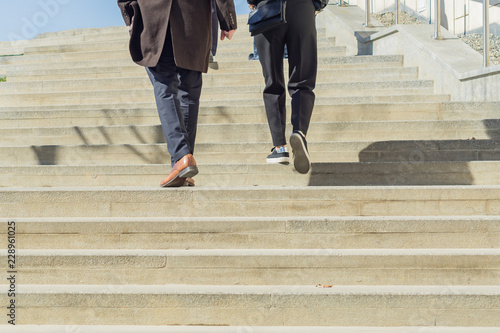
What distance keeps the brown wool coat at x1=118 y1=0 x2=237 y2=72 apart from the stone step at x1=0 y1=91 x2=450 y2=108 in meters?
1.96

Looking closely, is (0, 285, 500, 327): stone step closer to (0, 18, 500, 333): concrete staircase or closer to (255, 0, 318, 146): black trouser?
(0, 18, 500, 333): concrete staircase

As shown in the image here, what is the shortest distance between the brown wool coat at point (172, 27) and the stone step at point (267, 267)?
4.10ft

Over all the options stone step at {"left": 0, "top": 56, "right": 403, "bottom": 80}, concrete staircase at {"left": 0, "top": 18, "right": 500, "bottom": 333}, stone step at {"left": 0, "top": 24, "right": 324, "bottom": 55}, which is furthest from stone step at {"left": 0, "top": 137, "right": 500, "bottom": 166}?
stone step at {"left": 0, "top": 24, "right": 324, "bottom": 55}

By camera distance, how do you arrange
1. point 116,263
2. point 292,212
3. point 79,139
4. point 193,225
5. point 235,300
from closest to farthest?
point 235,300 → point 116,263 → point 193,225 → point 292,212 → point 79,139

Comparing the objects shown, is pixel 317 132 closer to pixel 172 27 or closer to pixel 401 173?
pixel 401 173

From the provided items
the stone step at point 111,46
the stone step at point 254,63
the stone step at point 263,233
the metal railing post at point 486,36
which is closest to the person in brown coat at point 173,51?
the stone step at point 263,233

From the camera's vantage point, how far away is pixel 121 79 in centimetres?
711

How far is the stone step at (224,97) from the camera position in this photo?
589 centimetres

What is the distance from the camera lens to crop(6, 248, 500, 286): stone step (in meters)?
→ 2.99

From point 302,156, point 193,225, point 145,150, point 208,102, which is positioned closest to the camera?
point 193,225

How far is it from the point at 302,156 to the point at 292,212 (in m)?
→ 0.42

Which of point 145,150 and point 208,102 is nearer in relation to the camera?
point 145,150

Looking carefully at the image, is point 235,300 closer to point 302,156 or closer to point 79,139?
point 302,156

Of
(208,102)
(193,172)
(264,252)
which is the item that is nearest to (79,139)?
(208,102)
